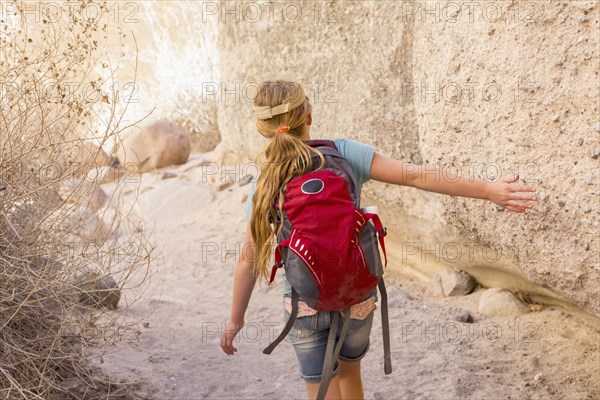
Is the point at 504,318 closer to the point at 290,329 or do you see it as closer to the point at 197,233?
the point at 290,329

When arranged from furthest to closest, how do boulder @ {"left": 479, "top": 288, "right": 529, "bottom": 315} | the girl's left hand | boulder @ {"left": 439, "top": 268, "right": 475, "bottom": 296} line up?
1. boulder @ {"left": 439, "top": 268, "right": 475, "bottom": 296}
2. boulder @ {"left": 479, "top": 288, "right": 529, "bottom": 315}
3. the girl's left hand

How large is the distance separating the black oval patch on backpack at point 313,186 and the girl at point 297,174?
7 cm

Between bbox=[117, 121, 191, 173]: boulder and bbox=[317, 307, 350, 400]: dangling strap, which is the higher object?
bbox=[317, 307, 350, 400]: dangling strap

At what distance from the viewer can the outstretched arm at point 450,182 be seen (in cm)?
229

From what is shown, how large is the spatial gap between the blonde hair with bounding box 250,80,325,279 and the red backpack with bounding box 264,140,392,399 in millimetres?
→ 34

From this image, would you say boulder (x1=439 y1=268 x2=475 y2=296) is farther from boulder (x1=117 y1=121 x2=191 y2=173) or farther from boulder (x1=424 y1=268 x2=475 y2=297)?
boulder (x1=117 y1=121 x2=191 y2=173)

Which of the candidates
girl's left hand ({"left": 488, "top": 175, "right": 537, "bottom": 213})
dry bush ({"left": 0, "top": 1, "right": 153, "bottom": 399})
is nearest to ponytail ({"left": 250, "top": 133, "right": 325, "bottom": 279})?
girl's left hand ({"left": 488, "top": 175, "right": 537, "bottom": 213})

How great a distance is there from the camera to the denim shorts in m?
2.24

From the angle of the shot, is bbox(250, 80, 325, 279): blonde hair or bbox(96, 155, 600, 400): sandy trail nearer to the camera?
bbox(250, 80, 325, 279): blonde hair

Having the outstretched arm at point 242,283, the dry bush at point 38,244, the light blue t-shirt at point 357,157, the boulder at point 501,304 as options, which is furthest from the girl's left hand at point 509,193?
the boulder at point 501,304

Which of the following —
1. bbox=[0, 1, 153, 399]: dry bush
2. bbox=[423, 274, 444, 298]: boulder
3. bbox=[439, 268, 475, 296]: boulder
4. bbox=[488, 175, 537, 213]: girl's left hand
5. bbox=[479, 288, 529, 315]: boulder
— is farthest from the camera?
bbox=[423, 274, 444, 298]: boulder

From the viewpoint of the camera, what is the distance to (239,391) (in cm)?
346

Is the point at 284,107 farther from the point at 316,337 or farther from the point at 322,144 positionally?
the point at 316,337

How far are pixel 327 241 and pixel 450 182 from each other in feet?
1.71
